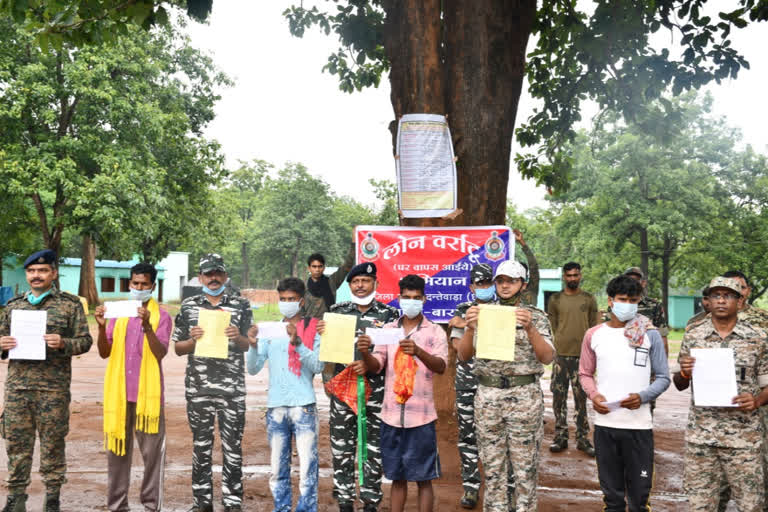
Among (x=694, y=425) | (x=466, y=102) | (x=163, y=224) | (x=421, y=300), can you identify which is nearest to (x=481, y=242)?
(x=466, y=102)

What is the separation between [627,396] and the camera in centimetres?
482

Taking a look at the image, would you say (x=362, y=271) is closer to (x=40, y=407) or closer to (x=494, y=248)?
(x=494, y=248)

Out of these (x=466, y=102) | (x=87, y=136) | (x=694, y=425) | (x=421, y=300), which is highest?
(x=87, y=136)

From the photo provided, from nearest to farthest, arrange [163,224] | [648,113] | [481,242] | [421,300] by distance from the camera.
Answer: [421,300]
[481,242]
[648,113]
[163,224]

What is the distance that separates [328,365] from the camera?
6.61 metres

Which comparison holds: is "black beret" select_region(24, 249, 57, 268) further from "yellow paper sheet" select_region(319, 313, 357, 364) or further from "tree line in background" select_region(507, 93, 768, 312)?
"tree line in background" select_region(507, 93, 768, 312)

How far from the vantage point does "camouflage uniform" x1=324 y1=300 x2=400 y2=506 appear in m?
5.41

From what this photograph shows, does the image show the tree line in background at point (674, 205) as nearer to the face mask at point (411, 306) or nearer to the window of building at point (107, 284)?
the face mask at point (411, 306)

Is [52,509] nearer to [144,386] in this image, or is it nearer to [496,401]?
[144,386]

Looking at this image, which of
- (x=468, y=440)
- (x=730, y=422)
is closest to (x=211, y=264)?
(x=468, y=440)

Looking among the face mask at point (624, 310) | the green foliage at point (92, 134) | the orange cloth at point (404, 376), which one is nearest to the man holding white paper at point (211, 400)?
the orange cloth at point (404, 376)

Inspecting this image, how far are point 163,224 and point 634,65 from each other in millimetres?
24276

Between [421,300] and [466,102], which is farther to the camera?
[466,102]

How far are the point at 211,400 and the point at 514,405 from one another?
2539 mm
